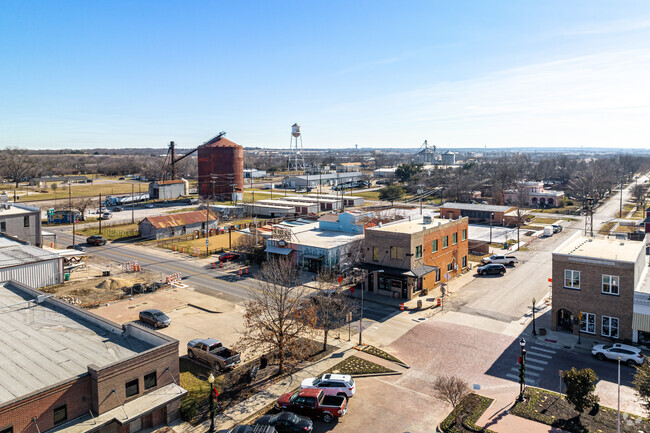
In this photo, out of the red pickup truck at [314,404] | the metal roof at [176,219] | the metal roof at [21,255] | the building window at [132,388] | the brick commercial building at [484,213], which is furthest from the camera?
A: the brick commercial building at [484,213]

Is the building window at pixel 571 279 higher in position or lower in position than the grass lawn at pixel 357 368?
higher

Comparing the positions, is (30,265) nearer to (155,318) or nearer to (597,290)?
(155,318)

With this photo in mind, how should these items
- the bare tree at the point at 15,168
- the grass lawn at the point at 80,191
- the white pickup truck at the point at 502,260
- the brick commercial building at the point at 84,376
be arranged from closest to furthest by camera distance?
1. the brick commercial building at the point at 84,376
2. the white pickup truck at the point at 502,260
3. the grass lawn at the point at 80,191
4. the bare tree at the point at 15,168

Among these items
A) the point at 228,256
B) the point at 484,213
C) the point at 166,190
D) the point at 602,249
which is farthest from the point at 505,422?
the point at 166,190

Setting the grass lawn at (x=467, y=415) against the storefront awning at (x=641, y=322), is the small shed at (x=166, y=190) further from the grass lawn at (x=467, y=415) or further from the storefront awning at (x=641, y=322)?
the storefront awning at (x=641, y=322)

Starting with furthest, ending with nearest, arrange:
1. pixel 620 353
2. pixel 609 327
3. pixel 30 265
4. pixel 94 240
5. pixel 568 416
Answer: pixel 94 240 < pixel 30 265 < pixel 609 327 < pixel 620 353 < pixel 568 416

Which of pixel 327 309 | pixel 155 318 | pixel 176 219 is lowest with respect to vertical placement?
pixel 155 318

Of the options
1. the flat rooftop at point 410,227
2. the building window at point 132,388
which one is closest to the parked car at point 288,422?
the building window at point 132,388

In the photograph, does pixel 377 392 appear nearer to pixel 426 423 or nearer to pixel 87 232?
pixel 426 423
